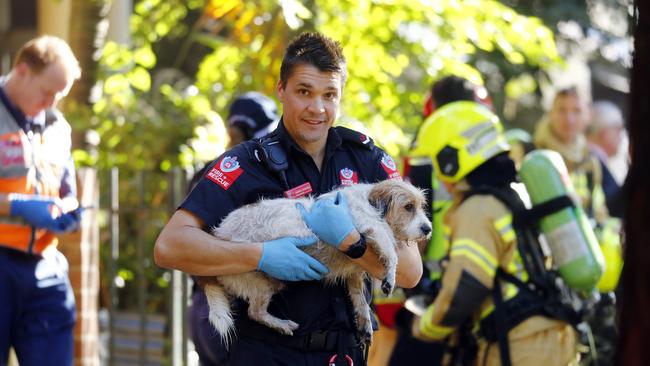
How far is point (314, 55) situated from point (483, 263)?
1.83 m

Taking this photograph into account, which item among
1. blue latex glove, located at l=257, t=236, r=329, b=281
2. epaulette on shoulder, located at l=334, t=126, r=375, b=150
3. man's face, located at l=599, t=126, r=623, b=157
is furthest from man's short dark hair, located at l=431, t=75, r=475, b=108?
man's face, located at l=599, t=126, r=623, b=157

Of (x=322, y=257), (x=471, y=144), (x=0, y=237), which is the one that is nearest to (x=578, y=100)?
(x=471, y=144)

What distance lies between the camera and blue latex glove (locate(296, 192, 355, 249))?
142 inches

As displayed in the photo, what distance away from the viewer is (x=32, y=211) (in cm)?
566

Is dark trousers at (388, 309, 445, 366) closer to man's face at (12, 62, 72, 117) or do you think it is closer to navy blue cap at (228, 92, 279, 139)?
navy blue cap at (228, 92, 279, 139)

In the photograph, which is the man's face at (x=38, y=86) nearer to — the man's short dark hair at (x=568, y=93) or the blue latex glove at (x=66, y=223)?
the blue latex glove at (x=66, y=223)

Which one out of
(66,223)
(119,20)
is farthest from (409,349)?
(119,20)

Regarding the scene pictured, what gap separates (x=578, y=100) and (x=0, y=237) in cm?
525

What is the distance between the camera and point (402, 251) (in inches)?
156

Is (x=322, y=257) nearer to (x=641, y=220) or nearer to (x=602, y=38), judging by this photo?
(x=641, y=220)

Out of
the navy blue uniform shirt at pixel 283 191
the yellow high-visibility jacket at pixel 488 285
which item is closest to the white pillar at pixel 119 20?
the yellow high-visibility jacket at pixel 488 285

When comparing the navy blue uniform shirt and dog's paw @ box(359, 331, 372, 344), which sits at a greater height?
the navy blue uniform shirt

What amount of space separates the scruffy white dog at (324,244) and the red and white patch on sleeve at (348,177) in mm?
109

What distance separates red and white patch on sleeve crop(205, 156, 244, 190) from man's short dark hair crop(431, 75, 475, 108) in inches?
104
